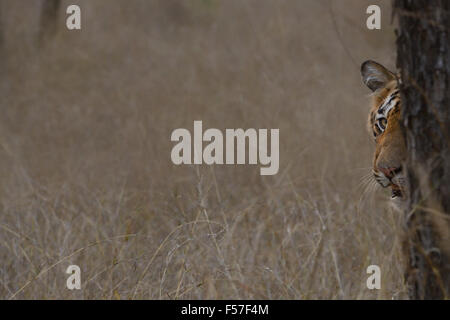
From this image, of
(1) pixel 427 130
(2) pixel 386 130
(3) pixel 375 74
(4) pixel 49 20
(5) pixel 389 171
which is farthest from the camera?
(4) pixel 49 20

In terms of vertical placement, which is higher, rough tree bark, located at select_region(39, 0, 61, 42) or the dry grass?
rough tree bark, located at select_region(39, 0, 61, 42)

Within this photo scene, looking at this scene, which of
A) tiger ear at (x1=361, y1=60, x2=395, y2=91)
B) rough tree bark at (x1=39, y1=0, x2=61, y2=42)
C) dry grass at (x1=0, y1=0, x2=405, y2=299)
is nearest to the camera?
dry grass at (x1=0, y1=0, x2=405, y2=299)

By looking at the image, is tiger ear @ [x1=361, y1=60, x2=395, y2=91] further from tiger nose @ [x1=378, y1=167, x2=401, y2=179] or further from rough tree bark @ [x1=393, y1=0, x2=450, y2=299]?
rough tree bark @ [x1=393, y1=0, x2=450, y2=299]

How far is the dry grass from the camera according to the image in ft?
12.2

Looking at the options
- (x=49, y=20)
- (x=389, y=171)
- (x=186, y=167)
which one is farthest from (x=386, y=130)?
(x=49, y=20)

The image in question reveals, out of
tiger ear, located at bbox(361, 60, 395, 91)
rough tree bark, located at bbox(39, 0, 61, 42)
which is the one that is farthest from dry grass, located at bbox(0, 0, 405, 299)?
tiger ear, located at bbox(361, 60, 395, 91)

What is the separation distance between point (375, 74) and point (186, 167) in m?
2.30

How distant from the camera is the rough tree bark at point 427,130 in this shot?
2.53 m

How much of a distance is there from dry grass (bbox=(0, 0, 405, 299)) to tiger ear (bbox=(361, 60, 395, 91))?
26.2 inches

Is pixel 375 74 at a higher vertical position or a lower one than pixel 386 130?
higher

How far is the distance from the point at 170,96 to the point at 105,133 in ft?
2.75

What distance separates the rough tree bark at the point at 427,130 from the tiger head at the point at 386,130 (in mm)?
400

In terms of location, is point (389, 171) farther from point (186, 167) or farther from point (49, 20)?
point (49, 20)

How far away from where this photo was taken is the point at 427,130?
2.57 metres
